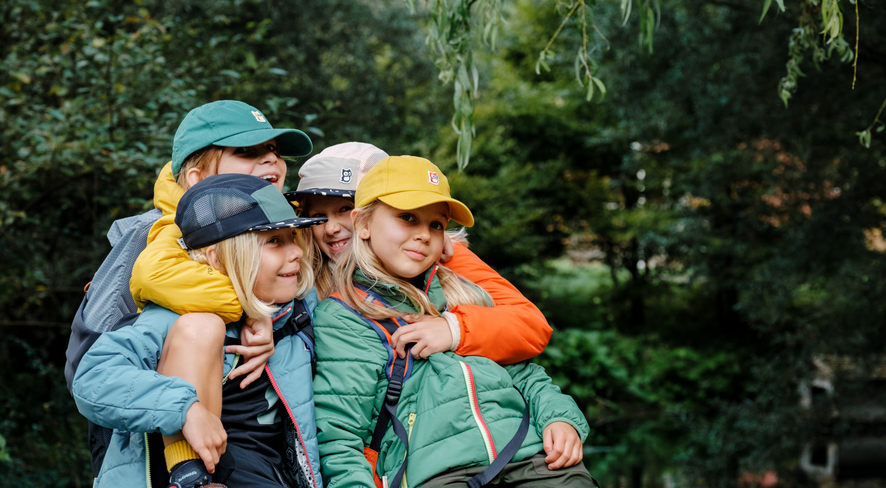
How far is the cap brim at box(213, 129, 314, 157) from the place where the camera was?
78.4 inches

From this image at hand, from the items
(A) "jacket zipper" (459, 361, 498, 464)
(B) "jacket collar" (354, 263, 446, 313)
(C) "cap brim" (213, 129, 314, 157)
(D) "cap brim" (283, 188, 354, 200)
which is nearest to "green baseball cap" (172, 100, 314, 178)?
(C) "cap brim" (213, 129, 314, 157)

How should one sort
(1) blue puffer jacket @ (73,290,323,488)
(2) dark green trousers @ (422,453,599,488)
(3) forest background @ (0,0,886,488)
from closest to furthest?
(1) blue puffer jacket @ (73,290,323,488) < (2) dark green trousers @ (422,453,599,488) < (3) forest background @ (0,0,886,488)

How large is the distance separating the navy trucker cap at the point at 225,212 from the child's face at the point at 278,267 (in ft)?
0.15

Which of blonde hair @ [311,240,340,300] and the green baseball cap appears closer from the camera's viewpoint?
the green baseball cap

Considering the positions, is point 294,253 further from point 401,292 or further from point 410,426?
point 410,426

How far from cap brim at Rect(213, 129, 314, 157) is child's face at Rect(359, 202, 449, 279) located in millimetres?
349

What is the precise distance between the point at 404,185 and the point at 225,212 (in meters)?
0.55

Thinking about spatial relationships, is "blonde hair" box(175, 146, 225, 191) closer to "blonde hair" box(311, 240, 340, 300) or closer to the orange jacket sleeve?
"blonde hair" box(311, 240, 340, 300)

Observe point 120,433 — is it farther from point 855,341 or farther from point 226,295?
point 855,341

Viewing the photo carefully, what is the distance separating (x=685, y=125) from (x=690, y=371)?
6119 mm

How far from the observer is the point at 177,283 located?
1.57m

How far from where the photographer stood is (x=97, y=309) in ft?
5.90

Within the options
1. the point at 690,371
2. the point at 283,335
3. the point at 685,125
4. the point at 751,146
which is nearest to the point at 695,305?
the point at 690,371

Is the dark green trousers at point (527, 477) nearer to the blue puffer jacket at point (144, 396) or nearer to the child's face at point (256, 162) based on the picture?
Result: the blue puffer jacket at point (144, 396)
